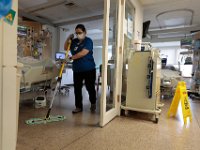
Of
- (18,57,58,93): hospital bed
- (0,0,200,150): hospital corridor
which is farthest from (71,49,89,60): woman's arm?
(18,57,58,93): hospital bed

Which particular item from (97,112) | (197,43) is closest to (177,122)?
(97,112)

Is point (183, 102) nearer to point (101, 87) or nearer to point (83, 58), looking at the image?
point (101, 87)

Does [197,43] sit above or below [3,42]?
above

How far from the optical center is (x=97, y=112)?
290 cm

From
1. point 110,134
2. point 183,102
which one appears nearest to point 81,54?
point 110,134

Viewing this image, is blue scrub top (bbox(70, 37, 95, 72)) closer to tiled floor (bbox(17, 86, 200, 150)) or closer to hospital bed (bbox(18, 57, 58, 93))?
hospital bed (bbox(18, 57, 58, 93))

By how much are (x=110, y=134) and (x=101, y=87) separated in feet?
1.94

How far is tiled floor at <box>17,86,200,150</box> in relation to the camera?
1.67 m

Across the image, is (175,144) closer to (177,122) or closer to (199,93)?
(177,122)

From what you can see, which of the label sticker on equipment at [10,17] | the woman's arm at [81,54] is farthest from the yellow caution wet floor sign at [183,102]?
the label sticker on equipment at [10,17]

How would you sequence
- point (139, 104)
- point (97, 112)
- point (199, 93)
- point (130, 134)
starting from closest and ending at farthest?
point (130, 134) < point (139, 104) < point (97, 112) < point (199, 93)

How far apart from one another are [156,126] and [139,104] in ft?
1.49

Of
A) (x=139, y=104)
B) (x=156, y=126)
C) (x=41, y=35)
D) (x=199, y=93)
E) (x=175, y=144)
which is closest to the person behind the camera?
(x=175, y=144)

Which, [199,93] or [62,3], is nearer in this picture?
[62,3]
